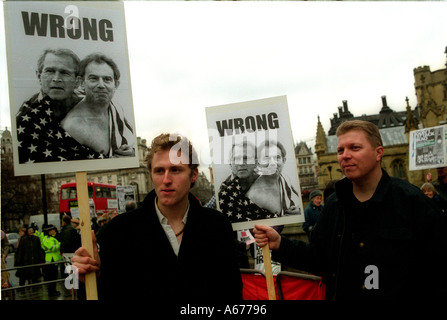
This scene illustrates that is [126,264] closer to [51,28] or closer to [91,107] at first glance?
[91,107]

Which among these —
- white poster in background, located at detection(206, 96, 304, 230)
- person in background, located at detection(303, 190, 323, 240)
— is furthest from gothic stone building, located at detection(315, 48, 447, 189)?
white poster in background, located at detection(206, 96, 304, 230)

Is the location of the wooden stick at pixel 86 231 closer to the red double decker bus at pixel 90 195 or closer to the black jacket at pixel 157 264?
the black jacket at pixel 157 264

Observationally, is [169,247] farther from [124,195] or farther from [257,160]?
[124,195]

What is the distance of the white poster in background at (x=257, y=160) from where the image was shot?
109 inches

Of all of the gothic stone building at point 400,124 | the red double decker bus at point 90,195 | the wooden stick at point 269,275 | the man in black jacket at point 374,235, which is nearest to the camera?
the man in black jacket at point 374,235

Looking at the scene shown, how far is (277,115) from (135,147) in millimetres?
1175

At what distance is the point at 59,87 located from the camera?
202cm

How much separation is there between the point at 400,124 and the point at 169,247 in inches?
3953

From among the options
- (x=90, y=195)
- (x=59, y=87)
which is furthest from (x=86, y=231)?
(x=90, y=195)

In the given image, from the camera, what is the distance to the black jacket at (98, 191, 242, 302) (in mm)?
1873

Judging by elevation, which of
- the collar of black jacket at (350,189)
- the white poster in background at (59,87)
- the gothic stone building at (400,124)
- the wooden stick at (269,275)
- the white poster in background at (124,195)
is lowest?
the wooden stick at (269,275)

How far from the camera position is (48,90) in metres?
2.01

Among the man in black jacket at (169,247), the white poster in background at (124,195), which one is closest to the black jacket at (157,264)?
the man in black jacket at (169,247)

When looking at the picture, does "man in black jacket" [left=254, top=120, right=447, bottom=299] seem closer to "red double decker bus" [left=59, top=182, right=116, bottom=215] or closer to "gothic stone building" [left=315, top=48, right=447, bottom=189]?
"red double decker bus" [left=59, top=182, right=116, bottom=215]
